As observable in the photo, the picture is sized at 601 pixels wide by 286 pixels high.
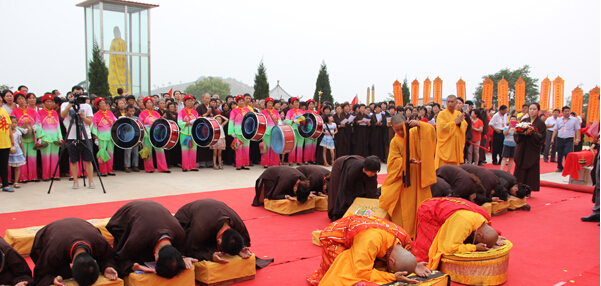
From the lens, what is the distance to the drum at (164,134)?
28.8 ft

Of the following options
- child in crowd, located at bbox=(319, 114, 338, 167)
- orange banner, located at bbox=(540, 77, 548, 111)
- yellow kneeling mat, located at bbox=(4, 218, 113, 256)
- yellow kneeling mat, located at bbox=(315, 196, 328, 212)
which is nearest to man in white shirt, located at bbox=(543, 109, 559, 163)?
child in crowd, located at bbox=(319, 114, 338, 167)

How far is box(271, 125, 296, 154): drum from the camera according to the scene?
31.9ft

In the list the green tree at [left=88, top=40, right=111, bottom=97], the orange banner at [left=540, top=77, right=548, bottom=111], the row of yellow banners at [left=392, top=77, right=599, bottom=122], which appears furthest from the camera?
the orange banner at [left=540, top=77, right=548, bottom=111]

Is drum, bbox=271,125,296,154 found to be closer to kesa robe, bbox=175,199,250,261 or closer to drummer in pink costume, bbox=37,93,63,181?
drummer in pink costume, bbox=37,93,63,181

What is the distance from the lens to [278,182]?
6.18 metres

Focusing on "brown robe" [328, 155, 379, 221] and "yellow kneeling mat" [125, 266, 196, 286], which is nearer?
"yellow kneeling mat" [125, 266, 196, 286]

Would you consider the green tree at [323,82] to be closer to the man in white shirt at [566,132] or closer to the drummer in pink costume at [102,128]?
the man in white shirt at [566,132]

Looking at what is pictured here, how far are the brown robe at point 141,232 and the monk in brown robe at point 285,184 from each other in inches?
102

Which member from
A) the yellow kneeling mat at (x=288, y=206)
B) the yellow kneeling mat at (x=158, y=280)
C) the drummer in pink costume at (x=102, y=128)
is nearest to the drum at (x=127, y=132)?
the drummer in pink costume at (x=102, y=128)

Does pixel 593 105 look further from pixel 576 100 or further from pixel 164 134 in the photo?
pixel 164 134

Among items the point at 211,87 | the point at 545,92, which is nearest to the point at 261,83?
the point at 545,92

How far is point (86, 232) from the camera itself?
318cm

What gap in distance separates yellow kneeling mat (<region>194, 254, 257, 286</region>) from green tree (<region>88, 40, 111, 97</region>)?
12.4m

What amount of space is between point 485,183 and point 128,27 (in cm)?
1339
